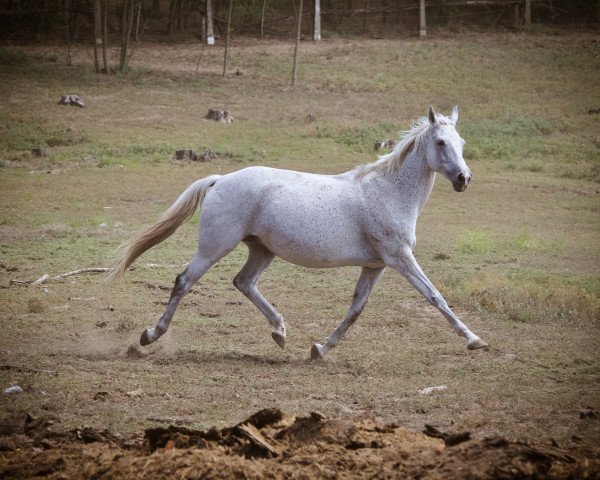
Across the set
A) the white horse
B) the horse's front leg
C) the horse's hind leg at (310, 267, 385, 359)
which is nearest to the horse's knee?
the white horse

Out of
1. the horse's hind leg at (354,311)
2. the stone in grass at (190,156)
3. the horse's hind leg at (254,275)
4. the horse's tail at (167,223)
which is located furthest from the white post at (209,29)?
the horse's hind leg at (354,311)

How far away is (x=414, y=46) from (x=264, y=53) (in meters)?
5.55

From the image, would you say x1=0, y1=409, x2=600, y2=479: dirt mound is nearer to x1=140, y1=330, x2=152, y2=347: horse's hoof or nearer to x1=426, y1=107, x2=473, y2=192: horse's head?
x1=140, y1=330, x2=152, y2=347: horse's hoof

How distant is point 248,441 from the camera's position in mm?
5324

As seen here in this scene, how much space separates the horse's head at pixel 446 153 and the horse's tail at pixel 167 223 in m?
2.05

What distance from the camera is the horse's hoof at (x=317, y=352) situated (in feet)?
28.6

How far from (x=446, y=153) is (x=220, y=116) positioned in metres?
16.9

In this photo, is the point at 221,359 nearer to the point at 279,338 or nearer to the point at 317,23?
the point at 279,338

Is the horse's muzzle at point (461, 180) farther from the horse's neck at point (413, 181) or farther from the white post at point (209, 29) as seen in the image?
the white post at point (209, 29)

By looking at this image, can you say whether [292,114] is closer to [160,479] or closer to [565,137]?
[565,137]

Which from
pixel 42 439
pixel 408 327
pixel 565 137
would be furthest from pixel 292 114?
pixel 42 439

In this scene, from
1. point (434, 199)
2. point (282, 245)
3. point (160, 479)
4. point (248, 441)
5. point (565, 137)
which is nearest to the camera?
point (160, 479)

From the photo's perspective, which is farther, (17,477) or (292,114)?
(292,114)

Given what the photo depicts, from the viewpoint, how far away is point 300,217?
28.8 ft
